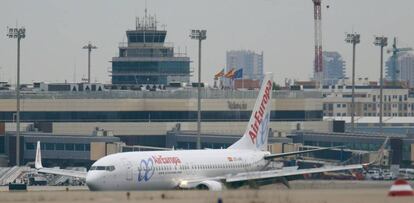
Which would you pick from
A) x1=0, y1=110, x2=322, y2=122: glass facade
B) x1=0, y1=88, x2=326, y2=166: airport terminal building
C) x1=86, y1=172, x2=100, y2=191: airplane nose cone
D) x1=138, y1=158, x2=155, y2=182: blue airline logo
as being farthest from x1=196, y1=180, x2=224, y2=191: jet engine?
x1=0, y1=110, x2=322, y2=122: glass facade

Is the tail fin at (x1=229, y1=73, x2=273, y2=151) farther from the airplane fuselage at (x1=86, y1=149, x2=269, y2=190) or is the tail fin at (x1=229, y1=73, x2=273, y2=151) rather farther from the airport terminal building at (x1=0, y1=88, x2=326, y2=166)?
the airport terminal building at (x1=0, y1=88, x2=326, y2=166)

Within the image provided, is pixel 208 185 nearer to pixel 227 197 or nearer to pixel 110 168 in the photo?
pixel 110 168

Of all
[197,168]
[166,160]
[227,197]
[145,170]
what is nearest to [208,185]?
[197,168]

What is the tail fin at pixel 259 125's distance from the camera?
114 metres

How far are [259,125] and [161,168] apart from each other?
15.2 metres

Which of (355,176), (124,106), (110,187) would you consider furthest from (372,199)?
(124,106)

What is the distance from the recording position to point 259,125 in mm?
115375

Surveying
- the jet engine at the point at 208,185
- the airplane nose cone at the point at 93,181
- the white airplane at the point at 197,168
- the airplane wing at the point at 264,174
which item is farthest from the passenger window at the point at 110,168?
the airplane wing at the point at 264,174

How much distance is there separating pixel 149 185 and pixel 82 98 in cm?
8873

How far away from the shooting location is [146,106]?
7446 inches

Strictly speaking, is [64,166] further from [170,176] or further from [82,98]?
[170,176]

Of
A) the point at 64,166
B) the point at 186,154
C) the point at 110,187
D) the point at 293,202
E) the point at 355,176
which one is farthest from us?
the point at 64,166

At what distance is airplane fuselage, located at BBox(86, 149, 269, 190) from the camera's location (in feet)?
325

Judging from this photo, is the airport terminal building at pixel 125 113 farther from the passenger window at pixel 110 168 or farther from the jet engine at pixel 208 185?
the passenger window at pixel 110 168
